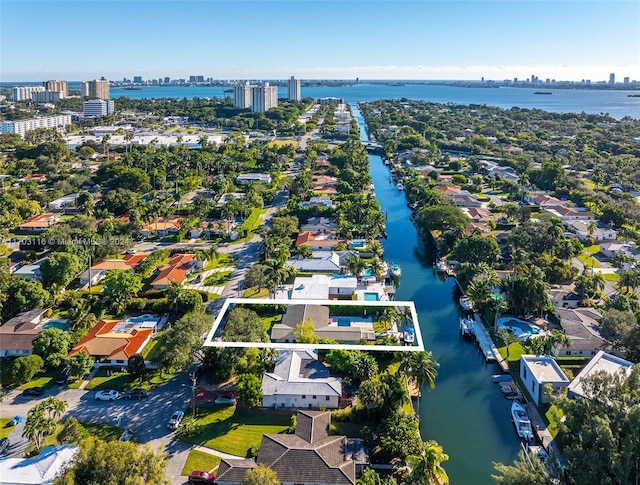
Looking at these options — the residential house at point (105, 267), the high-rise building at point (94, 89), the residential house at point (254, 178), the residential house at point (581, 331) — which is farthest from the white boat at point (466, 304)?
the high-rise building at point (94, 89)

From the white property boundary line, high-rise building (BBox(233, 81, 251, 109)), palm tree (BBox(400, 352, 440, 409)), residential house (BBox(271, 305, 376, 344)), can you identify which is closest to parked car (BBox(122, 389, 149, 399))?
residential house (BBox(271, 305, 376, 344))

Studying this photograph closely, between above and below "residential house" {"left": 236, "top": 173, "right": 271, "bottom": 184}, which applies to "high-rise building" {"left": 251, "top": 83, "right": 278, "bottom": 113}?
above

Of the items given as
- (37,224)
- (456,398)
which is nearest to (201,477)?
(456,398)

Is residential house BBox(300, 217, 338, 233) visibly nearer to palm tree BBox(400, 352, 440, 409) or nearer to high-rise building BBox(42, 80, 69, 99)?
palm tree BBox(400, 352, 440, 409)

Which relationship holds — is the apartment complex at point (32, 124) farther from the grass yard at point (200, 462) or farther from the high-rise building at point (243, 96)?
the grass yard at point (200, 462)

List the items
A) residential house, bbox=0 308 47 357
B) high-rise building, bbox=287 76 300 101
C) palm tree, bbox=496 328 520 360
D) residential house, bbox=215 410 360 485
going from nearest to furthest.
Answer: residential house, bbox=215 410 360 485 → residential house, bbox=0 308 47 357 → palm tree, bbox=496 328 520 360 → high-rise building, bbox=287 76 300 101

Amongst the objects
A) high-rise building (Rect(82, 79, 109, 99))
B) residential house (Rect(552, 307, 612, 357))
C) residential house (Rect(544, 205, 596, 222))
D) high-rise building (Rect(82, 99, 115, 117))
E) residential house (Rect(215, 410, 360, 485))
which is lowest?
residential house (Rect(215, 410, 360, 485))

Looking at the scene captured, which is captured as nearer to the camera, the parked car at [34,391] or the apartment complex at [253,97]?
the parked car at [34,391]

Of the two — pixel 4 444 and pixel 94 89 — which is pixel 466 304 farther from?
pixel 94 89
